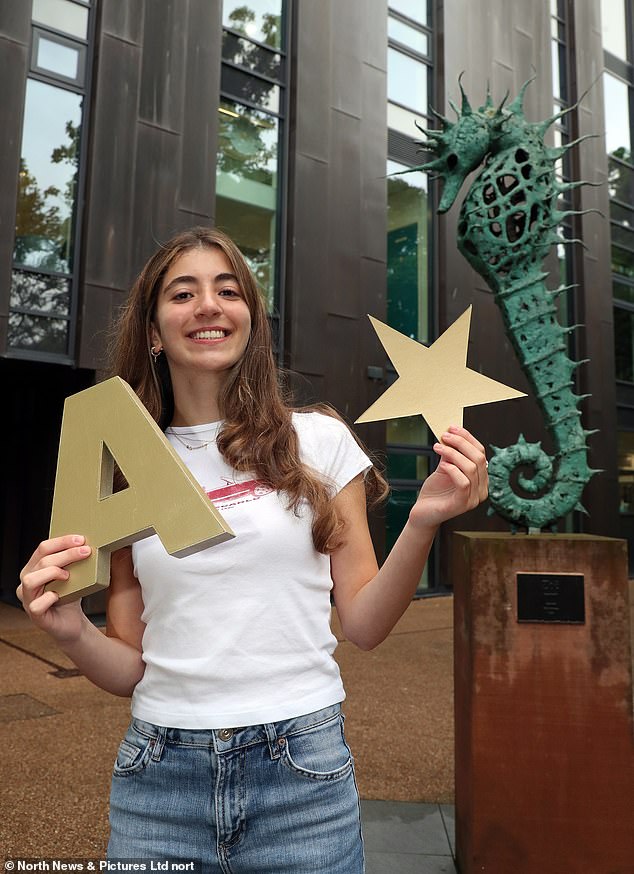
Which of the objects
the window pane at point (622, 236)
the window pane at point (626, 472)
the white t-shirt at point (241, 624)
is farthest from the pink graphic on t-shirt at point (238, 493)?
the window pane at point (622, 236)

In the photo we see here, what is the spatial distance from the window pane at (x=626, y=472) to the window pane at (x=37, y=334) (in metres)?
11.7

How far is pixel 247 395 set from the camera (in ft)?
5.43

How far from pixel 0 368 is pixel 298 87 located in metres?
5.74

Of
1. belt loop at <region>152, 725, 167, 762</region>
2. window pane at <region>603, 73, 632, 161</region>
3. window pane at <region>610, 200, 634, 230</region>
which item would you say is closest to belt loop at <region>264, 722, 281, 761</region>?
belt loop at <region>152, 725, 167, 762</region>

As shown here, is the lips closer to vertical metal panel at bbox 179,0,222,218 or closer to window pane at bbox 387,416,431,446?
vertical metal panel at bbox 179,0,222,218

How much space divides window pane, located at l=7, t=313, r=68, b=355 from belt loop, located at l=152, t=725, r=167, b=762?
292 inches

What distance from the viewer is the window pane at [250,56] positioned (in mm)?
10078

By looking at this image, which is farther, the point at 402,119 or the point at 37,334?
the point at 402,119

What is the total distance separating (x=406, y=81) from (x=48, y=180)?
6.57m

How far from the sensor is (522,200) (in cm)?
363

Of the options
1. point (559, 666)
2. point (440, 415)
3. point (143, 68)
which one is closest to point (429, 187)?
point (143, 68)

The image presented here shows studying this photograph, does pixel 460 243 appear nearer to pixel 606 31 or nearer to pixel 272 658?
pixel 272 658

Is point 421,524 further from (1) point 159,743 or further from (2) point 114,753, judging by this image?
(2) point 114,753

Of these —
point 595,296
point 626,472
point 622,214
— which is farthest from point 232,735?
point 622,214
